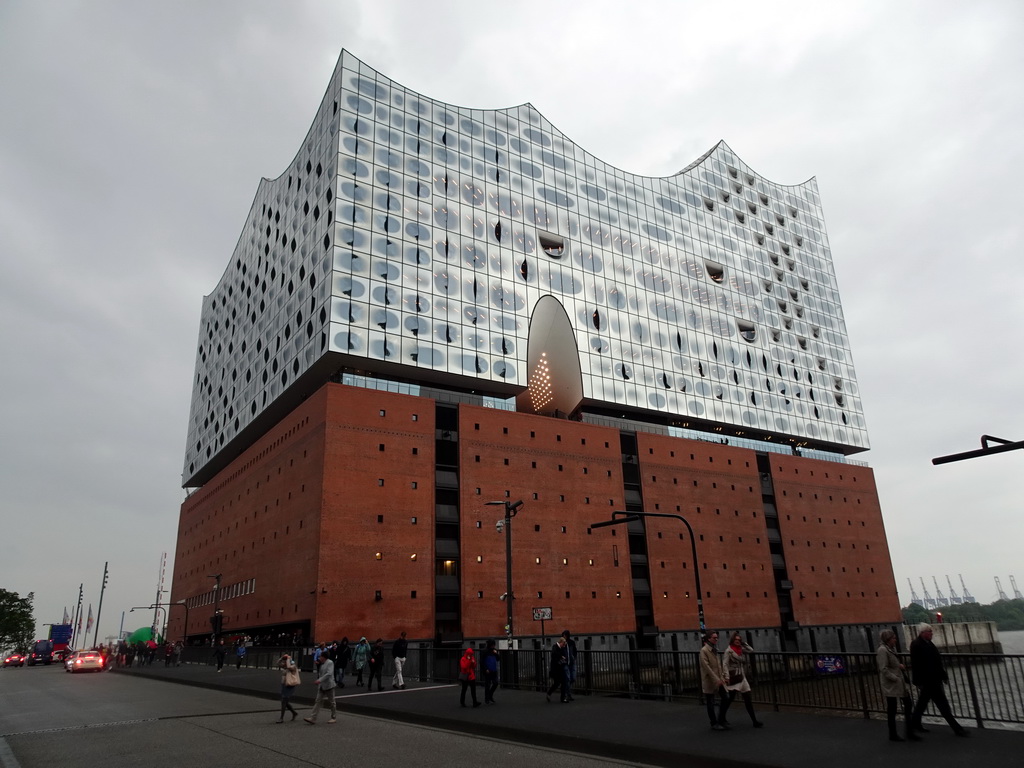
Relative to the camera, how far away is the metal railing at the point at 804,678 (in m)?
11.4

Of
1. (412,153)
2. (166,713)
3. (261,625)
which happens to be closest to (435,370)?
(412,153)

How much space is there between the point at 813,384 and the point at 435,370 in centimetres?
4540

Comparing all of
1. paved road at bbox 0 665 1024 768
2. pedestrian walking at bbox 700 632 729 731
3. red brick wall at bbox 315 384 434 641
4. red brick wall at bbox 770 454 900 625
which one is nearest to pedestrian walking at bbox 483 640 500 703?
paved road at bbox 0 665 1024 768

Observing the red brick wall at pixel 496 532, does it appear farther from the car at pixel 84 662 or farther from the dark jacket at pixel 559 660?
the dark jacket at pixel 559 660

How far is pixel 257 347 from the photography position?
204 feet

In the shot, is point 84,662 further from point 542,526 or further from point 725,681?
point 725,681

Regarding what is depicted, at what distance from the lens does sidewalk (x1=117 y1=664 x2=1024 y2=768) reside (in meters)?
9.72

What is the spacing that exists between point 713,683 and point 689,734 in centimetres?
102

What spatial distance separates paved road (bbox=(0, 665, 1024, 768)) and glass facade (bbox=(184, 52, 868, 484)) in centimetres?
3247

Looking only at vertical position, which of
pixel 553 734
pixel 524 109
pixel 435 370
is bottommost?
pixel 553 734

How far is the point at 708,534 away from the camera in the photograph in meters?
59.6

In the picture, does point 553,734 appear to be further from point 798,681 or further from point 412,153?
point 412,153

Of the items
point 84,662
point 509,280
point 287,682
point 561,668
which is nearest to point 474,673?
point 561,668

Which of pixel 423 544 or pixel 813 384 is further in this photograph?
pixel 813 384
